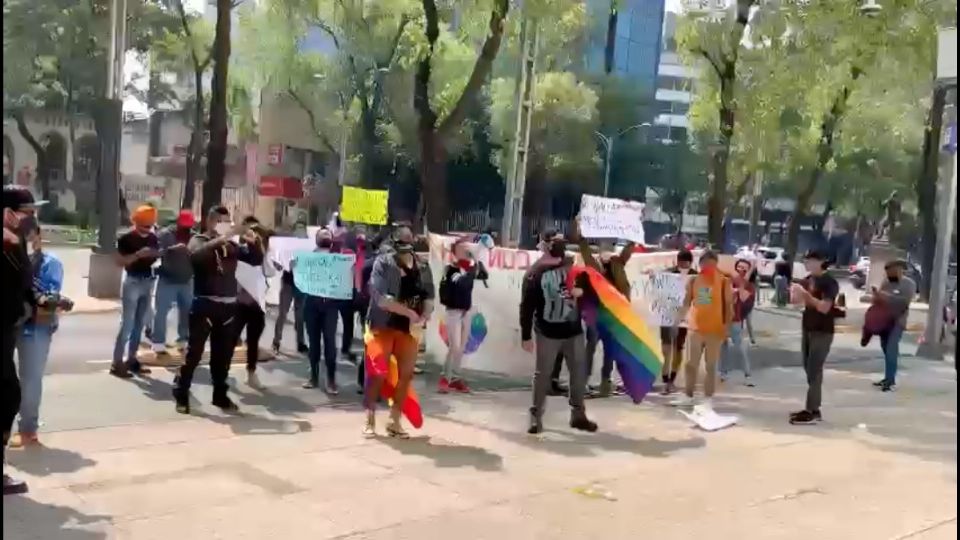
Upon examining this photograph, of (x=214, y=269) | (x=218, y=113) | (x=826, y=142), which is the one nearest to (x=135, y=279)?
(x=214, y=269)

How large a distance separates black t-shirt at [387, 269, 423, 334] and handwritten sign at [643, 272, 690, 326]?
399 centimetres

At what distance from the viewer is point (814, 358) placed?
931 cm

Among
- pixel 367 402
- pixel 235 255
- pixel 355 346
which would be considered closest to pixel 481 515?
pixel 367 402

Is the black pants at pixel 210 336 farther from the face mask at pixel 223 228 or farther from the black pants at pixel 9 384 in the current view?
the black pants at pixel 9 384

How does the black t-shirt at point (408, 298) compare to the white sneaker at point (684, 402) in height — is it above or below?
above

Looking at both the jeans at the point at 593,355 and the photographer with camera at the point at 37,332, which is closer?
the photographer with camera at the point at 37,332

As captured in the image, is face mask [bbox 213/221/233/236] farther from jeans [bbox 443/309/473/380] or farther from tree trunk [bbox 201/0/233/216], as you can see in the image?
tree trunk [bbox 201/0/233/216]

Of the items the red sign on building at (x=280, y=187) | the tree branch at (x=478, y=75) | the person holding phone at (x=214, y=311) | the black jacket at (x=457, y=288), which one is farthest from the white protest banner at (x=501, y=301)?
the red sign on building at (x=280, y=187)

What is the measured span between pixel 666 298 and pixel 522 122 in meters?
4.67

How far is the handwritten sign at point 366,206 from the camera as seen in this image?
563 inches

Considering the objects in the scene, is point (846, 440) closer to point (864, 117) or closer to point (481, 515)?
point (481, 515)

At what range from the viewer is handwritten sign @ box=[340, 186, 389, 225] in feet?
46.9

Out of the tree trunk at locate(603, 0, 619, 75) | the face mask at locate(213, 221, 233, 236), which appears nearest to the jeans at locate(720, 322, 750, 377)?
the face mask at locate(213, 221, 233, 236)

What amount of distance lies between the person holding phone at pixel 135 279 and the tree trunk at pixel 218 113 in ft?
23.7
